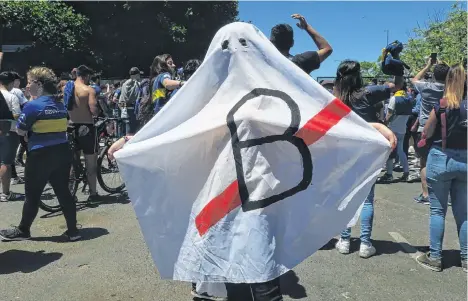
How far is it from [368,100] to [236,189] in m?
2.63

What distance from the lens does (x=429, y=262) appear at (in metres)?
4.15

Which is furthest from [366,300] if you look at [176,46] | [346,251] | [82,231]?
[176,46]

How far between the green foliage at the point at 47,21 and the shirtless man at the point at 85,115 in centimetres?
1872

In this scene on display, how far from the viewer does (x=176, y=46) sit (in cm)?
2492

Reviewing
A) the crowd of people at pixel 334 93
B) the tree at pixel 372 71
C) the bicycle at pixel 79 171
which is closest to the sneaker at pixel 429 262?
the crowd of people at pixel 334 93

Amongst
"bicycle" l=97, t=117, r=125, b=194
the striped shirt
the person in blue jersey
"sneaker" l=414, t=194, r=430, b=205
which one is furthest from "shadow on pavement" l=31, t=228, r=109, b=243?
"sneaker" l=414, t=194, r=430, b=205

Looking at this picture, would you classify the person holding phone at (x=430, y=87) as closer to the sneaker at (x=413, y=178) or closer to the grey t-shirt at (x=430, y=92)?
the grey t-shirt at (x=430, y=92)

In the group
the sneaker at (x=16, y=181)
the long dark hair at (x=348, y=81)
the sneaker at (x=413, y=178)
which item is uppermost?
the long dark hair at (x=348, y=81)

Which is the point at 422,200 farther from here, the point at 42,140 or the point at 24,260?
the point at 24,260

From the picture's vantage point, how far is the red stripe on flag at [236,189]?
6.96 feet

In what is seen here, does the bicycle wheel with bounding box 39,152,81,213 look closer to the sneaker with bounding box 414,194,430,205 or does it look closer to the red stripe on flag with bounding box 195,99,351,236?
the red stripe on flag with bounding box 195,99,351,236

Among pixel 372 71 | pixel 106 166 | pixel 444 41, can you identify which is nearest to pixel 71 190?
pixel 106 166

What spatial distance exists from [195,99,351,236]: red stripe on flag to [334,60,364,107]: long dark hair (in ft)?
6.59

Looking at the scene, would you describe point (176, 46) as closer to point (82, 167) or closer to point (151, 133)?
point (82, 167)
